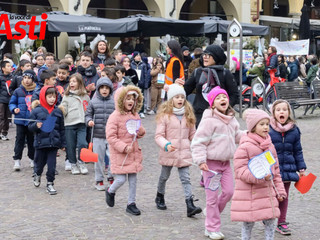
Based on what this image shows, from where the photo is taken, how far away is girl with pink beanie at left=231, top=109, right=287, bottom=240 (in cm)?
486

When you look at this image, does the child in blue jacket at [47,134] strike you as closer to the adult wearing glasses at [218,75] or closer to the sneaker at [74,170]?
the sneaker at [74,170]

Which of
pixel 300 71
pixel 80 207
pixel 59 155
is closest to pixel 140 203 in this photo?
pixel 80 207

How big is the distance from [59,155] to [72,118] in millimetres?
1919

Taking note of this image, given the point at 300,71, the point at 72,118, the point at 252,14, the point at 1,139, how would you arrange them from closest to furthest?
the point at 72,118
the point at 1,139
the point at 300,71
the point at 252,14

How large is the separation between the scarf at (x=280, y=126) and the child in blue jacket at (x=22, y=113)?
4.64m

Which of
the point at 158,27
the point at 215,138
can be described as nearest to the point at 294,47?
the point at 158,27

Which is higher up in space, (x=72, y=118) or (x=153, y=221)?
(x=72, y=118)

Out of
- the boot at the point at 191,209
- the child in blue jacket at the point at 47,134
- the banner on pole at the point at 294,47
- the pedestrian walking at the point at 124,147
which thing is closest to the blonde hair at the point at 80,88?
the child in blue jacket at the point at 47,134

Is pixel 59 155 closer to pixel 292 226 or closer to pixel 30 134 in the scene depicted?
pixel 30 134

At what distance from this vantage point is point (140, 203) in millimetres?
6988

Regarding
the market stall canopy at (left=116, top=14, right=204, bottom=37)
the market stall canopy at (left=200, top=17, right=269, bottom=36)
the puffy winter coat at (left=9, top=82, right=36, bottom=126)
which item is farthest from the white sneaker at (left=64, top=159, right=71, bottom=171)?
the market stall canopy at (left=200, top=17, right=269, bottom=36)

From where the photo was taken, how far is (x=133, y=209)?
21.3ft

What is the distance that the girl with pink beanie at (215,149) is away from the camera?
557 cm

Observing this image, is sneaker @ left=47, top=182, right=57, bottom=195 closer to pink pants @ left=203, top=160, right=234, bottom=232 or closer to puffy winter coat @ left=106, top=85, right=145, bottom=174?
puffy winter coat @ left=106, top=85, right=145, bottom=174
